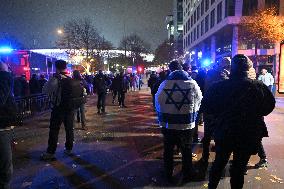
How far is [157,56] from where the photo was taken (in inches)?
3351

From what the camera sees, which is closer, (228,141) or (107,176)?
(228,141)

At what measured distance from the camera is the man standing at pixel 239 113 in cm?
405

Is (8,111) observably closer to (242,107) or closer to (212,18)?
(242,107)

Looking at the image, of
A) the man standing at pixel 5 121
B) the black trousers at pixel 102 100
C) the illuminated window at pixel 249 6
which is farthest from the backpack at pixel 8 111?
the illuminated window at pixel 249 6

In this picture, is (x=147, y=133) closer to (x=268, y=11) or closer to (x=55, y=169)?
(x=55, y=169)

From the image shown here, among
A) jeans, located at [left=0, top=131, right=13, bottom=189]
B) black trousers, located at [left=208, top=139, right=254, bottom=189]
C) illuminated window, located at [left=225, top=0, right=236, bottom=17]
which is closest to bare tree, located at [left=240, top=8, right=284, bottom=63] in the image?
illuminated window, located at [left=225, top=0, right=236, bottom=17]

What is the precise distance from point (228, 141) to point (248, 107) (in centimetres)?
46

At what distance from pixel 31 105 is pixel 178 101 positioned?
9.65 meters

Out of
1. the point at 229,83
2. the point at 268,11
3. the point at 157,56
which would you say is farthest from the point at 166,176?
the point at 157,56

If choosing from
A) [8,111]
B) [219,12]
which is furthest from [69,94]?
[219,12]

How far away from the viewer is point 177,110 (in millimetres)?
5449

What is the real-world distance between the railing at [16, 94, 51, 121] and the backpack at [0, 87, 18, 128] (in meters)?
8.00

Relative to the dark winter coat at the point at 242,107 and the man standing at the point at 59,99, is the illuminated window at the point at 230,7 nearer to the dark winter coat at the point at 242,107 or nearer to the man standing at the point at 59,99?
the man standing at the point at 59,99

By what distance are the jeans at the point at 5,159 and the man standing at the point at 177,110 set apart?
7.68ft
